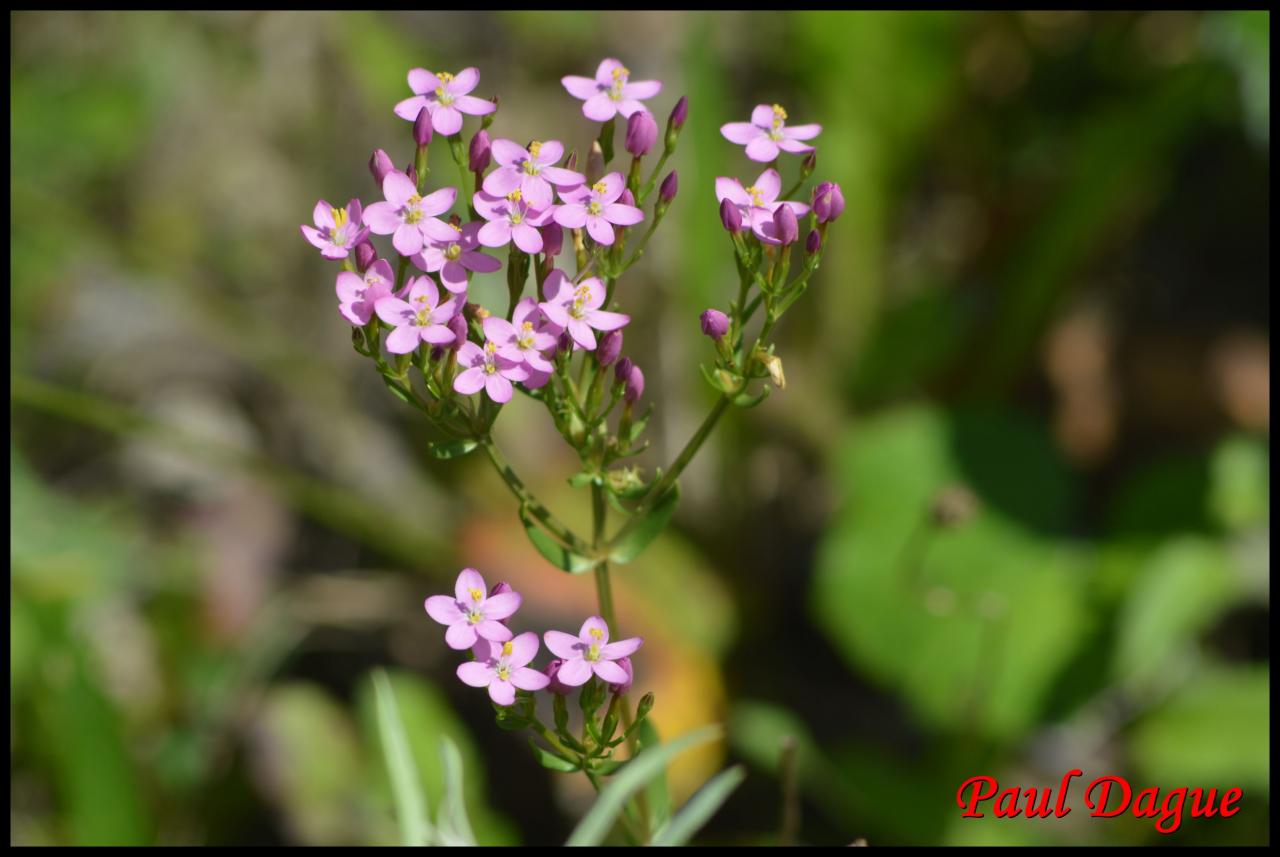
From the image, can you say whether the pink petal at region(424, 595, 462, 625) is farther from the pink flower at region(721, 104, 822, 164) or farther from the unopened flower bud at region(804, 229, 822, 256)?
the pink flower at region(721, 104, 822, 164)

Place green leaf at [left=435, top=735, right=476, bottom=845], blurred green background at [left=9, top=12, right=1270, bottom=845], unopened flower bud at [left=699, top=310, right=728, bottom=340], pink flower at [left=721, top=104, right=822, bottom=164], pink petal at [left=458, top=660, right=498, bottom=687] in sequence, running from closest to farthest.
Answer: pink petal at [left=458, top=660, right=498, bottom=687] → unopened flower bud at [left=699, top=310, right=728, bottom=340] → pink flower at [left=721, top=104, right=822, bottom=164] → green leaf at [left=435, top=735, right=476, bottom=845] → blurred green background at [left=9, top=12, right=1270, bottom=845]

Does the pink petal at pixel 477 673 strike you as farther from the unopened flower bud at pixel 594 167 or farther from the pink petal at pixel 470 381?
the unopened flower bud at pixel 594 167

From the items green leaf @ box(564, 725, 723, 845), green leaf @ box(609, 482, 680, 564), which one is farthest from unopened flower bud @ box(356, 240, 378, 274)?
green leaf @ box(564, 725, 723, 845)

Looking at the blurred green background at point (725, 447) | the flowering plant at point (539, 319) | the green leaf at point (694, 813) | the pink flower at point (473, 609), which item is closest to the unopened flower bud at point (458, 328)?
the flowering plant at point (539, 319)

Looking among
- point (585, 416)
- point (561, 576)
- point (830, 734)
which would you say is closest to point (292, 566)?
point (561, 576)

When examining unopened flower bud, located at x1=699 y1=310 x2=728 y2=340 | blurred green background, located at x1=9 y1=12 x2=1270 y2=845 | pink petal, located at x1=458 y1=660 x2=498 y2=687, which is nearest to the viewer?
pink petal, located at x1=458 y1=660 x2=498 y2=687

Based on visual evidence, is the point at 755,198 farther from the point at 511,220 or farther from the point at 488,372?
the point at 488,372

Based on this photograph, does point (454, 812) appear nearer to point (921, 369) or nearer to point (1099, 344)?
point (921, 369)
